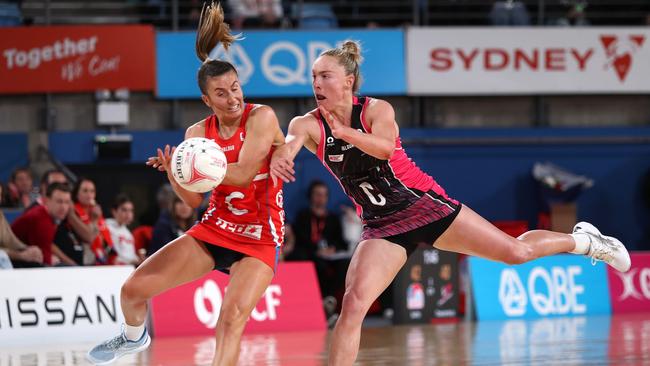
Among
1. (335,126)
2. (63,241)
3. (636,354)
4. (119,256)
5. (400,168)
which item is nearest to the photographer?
(335,126)

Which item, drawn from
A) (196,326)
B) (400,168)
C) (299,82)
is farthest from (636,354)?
(299,82)

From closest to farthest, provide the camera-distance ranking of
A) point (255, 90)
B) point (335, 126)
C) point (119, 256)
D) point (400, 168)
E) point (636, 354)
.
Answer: point (335, 126) < point (400, 168) < point (636, 354) < point (119, 256) < point (255, 90)

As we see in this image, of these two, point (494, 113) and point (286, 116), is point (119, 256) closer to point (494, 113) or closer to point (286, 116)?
point (286, 116)

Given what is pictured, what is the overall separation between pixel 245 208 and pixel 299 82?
928 cm

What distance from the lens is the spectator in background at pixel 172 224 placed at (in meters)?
11.9

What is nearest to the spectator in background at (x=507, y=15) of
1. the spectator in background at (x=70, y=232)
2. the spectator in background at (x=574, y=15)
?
the spectator in background at (x=574, y=15)

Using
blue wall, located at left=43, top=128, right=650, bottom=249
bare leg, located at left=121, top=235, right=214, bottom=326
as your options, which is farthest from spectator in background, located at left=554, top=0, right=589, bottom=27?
bare leg, located at left=121, top=235, right=214, bottom=326

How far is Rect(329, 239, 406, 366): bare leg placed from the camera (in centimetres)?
594

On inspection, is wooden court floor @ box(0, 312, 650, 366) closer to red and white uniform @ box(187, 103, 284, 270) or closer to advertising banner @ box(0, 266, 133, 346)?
advertising banner @ box(0, 266, 133, 346)

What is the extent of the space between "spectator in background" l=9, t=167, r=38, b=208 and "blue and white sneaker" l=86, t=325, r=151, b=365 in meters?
6.98

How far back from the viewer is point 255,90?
603 inches

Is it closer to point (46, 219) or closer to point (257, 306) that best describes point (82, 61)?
point (46, 219)

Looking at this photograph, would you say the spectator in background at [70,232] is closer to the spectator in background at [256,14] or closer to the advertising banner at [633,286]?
the spectator in background at [256,14]

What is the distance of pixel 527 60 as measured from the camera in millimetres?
15695
